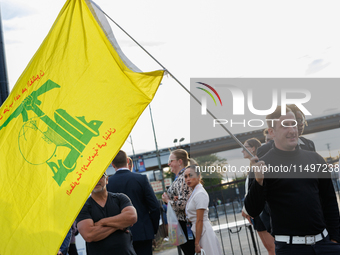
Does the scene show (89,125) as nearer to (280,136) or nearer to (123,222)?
(123,222)

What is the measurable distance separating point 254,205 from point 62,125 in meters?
1.81

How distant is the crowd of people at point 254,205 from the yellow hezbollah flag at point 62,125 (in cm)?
84

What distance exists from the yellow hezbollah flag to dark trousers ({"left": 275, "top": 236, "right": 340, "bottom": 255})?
5.37ft

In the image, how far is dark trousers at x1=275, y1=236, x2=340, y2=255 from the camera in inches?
119

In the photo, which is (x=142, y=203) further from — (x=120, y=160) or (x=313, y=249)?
(x=313, y=249)

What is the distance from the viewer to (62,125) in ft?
10.5

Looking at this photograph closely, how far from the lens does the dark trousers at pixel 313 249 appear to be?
303 centimetres

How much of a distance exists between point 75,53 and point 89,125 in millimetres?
773

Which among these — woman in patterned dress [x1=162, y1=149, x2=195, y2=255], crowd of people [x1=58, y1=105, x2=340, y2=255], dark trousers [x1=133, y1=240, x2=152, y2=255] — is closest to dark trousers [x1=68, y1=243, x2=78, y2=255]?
crowd of people [x1=58, y1=105, x2=340, y2=255]

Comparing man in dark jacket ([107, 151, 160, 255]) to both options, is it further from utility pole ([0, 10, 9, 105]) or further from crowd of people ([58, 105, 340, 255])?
utility pole ([0, 10, 9, 105])

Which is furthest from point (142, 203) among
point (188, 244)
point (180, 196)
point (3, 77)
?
point (3, 77)

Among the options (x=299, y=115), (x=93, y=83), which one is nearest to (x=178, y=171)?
(x=299, y=115)

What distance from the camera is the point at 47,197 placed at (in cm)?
301

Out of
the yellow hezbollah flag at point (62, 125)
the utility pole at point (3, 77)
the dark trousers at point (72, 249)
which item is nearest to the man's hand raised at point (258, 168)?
the yellow hezbollah flag at point (62, 125)
